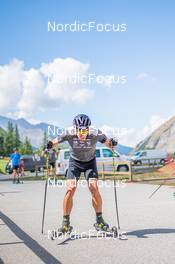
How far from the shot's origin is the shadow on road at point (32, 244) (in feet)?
18.3

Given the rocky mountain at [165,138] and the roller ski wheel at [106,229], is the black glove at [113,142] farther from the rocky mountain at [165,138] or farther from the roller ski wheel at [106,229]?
the rocky mountain at [165,138]

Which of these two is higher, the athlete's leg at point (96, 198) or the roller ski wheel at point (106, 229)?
the athlete's leg at point (96, 198)

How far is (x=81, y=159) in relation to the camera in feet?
24.5

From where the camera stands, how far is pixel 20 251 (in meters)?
6.07

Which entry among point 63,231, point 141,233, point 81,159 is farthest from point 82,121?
point 141,233

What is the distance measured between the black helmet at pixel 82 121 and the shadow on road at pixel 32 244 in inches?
70.3

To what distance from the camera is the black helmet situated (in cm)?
731

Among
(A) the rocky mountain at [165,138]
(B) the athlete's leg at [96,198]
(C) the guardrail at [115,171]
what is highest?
(A) the rocky mountain at [165,138]

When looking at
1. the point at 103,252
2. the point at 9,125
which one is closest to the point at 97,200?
the point at 103,252

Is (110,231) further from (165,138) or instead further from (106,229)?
(165,138)

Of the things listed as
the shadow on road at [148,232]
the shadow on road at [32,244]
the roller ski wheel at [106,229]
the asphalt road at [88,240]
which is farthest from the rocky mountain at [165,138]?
the roller ski wheel at [106,229]

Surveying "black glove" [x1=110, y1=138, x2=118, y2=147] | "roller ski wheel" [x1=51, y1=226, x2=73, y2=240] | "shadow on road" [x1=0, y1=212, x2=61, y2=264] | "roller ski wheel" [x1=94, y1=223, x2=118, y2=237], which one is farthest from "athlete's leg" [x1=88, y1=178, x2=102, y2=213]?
"shadow on road" [x1=0, y1=212, x2=61, y2=264]

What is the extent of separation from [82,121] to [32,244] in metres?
1.92

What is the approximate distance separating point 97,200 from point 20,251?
5.64 feet
